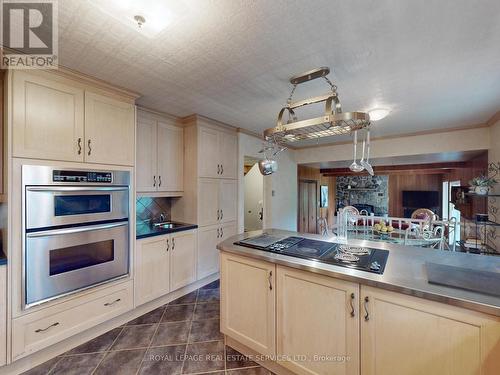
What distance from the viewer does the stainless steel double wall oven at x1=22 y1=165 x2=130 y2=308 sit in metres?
1.66

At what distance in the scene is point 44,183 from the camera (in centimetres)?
171

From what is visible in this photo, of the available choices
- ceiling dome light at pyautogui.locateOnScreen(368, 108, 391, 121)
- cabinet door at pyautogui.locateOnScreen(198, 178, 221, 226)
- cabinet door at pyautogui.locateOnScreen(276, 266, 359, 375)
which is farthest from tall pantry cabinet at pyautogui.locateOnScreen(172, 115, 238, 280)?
ceiling dome light at pyautogui.locateOnScreen(368, 108, 391, 121)

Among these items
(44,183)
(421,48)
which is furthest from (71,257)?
(421,48)

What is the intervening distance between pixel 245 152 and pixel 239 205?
3.01 feet

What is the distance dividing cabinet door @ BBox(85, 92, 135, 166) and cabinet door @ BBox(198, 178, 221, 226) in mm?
1015

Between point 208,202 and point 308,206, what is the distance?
149 inches

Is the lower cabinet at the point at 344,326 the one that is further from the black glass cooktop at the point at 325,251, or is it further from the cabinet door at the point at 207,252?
the cabinet door at the point at 207,252

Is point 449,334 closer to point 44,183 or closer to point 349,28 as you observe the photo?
point 349,28

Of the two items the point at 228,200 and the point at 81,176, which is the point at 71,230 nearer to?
the point at 81,176

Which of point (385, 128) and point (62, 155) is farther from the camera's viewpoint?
point (385, 128)

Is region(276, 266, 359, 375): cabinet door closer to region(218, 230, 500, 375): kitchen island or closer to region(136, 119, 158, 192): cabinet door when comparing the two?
region(218, 230, 500, 375): kitchen island

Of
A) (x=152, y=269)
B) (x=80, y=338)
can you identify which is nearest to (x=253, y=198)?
(x=152, y=269)

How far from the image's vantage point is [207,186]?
124 inches

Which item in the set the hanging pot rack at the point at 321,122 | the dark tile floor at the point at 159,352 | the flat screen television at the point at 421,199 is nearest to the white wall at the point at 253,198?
the dark tile floor at the point at 159,352
